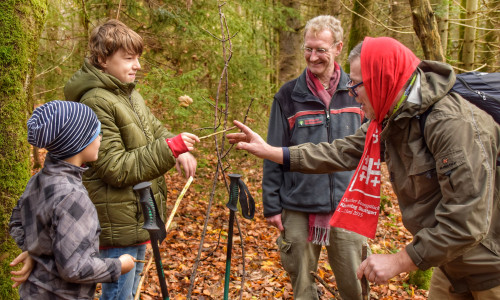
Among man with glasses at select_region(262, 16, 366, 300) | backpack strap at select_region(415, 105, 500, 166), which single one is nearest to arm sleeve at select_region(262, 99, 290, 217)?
man with glasses at select_region(262, 16, 366, 300)

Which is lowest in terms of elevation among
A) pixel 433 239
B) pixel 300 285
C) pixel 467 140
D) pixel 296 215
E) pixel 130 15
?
pixel 300 285

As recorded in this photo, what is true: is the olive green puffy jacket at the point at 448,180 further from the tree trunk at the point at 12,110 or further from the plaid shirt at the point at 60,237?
the tree trunk at the point at 12,110

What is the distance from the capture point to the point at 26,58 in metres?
2.82

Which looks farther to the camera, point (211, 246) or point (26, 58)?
point (211, 246)

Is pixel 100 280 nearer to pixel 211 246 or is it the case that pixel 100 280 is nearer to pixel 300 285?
pixel 300 285

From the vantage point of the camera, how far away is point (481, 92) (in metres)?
1.87

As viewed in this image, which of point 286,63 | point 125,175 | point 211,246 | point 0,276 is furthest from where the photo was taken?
point 286,63

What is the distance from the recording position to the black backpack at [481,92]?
185 cm

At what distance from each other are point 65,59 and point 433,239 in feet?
19.8

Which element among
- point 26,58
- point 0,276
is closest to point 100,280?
point 0,276

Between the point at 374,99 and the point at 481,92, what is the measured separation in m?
0.50

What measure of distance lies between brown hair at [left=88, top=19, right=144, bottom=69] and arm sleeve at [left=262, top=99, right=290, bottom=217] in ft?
4.21

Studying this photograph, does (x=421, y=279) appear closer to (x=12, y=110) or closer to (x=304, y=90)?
(x=304, y=90)

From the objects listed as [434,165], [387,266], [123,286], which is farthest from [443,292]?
[123,286]
